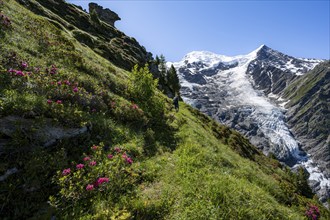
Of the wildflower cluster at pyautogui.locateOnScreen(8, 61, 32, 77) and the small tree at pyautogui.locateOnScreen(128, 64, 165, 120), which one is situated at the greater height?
the small tree at pyautogui.locateOnScreen(128, 64, 165, 120)

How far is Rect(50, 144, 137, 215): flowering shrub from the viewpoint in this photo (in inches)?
313

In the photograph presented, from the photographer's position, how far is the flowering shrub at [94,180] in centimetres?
795

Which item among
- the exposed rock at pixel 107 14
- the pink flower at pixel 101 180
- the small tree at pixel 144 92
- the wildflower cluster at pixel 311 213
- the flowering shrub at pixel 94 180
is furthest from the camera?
the exposed rock at pixel 107 14

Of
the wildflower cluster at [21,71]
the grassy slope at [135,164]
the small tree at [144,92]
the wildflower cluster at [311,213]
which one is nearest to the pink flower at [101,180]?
the grassy slope at [135,164]

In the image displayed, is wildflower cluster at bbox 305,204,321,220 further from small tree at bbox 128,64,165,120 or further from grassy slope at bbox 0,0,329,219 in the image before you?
small tree at bbox 128,64,165,120

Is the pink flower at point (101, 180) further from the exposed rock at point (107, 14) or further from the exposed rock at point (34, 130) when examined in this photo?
the exposed rock at point (107, 14)

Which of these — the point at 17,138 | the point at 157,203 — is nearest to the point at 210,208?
the point at 157,203

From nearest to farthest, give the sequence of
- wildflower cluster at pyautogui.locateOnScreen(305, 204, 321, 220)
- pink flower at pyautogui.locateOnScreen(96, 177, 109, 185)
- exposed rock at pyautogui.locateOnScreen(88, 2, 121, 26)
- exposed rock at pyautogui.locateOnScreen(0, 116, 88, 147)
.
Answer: pink flower at pyautogui.locateOnScreen(96, 177, 109, 185) → exposed rock at pyautogui.locateOnScreen(0, 116, 88, 147) → wildflower cluster at pyautogui.locateOnScreen(305, 204, 321, 220) → exposed rock at pyautogui.locateOnScreen(88, 2, 121, 26)

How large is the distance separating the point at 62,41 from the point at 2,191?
60.2 feet

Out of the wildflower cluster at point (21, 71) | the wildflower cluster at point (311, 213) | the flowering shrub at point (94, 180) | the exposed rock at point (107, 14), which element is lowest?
the flowering shrub at point (94, 180)

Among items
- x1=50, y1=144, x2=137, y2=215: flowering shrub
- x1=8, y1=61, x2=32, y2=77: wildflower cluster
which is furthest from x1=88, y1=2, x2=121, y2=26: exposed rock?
x1=50, y1=144, x2=137, y2=215: flowering shrub

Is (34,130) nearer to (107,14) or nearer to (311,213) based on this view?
(311,213)

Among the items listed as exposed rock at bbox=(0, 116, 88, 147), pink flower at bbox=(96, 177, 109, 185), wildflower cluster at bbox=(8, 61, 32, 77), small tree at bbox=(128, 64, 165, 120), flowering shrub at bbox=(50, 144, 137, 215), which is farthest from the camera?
small tree at bbox=(128, 64, 165, 120)

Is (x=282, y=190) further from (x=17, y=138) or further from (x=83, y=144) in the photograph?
(x=17, y=138)
